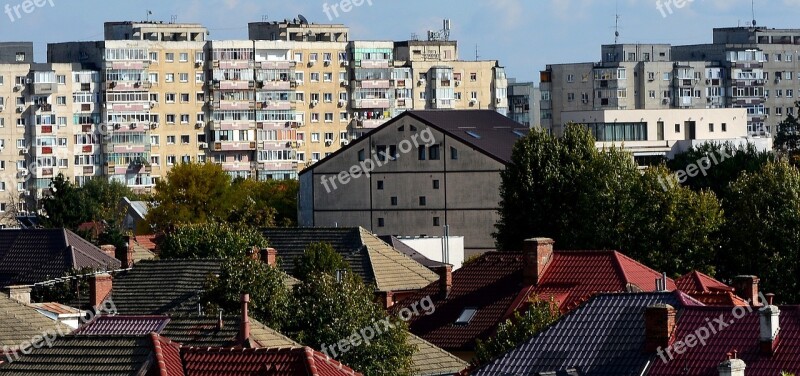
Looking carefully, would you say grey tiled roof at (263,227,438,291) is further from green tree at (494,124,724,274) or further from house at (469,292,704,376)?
house at (469,292,704,376)

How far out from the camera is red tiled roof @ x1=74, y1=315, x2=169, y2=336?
112ft

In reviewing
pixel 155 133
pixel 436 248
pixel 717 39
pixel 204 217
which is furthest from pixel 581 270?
pixel 717 39

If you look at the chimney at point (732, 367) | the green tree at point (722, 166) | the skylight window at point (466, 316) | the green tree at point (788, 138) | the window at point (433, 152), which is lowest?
the skylight window at point (466, 316)

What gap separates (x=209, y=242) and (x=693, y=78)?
11623cm

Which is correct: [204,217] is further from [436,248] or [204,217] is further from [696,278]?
[696,278]

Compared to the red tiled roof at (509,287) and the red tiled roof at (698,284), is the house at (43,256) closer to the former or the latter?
the red tiled roof at (509,287)

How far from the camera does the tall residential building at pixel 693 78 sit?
162 meters

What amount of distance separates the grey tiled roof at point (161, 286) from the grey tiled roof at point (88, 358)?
17.7 metres

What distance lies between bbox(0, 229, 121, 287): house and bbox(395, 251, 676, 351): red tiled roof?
387 inches

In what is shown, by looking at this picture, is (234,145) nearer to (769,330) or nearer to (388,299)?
(388,299)

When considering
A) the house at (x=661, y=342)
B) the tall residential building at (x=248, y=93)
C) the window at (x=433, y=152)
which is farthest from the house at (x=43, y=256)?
the tall residential building at (x=248, y=93)

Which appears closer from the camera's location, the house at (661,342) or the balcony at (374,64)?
the house at (661,342)

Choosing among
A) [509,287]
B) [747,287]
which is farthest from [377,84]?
[747,287]

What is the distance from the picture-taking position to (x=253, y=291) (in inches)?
1672
